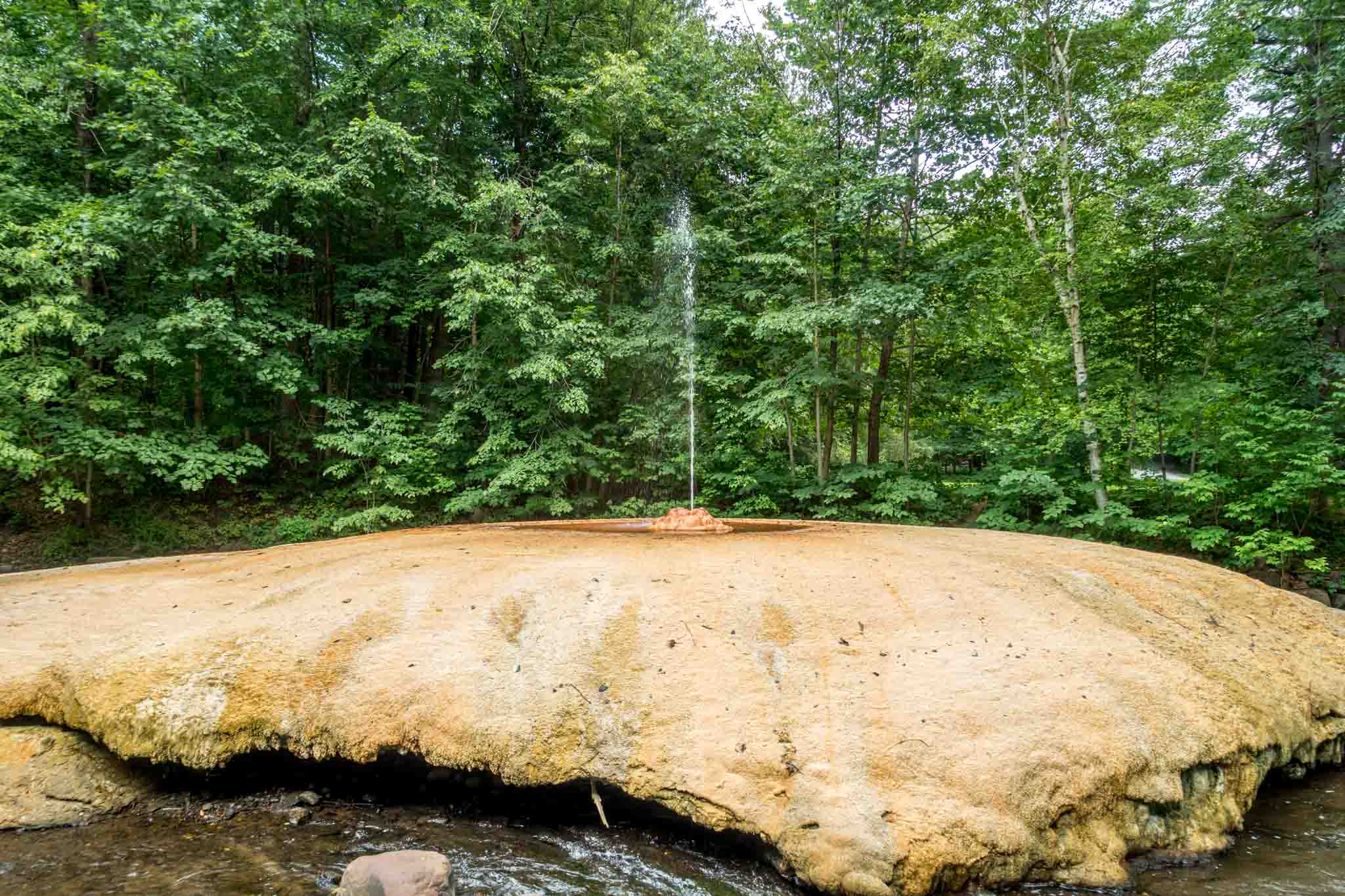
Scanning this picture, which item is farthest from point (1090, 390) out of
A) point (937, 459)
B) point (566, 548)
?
point (566, 548)

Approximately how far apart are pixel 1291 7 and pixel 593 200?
1044 cm

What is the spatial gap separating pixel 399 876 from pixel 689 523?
4.27 meters

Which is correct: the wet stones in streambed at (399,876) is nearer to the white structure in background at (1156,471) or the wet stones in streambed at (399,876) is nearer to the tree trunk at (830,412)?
the tree trunk at (830,412)

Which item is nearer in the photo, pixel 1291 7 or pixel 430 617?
pixel 430 617

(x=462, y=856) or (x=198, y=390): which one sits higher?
→ (x=198, y=390)

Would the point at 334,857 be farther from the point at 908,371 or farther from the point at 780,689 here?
the point at 908,371

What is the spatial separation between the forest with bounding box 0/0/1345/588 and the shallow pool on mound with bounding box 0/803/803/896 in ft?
23.0

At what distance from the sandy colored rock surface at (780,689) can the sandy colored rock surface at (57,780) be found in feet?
A: 0.52

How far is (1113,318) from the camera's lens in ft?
28.2

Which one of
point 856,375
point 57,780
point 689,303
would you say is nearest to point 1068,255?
point 856,375

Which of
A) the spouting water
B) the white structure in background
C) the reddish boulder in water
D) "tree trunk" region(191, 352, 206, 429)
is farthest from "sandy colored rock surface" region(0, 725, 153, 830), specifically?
the white structure in background

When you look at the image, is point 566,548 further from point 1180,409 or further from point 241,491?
point 241,491

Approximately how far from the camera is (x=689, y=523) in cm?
621

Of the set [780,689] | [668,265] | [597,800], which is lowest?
[597,800]
